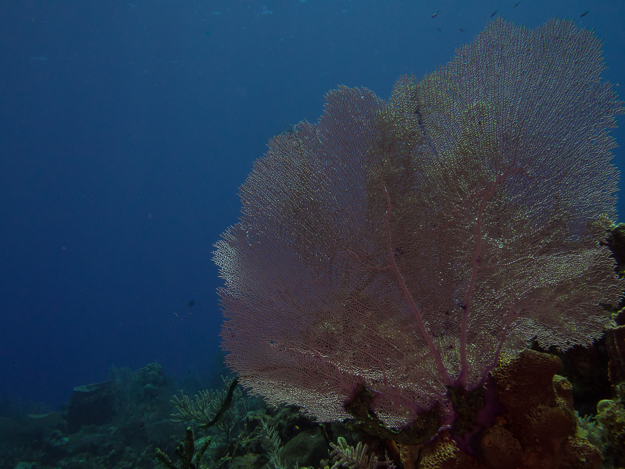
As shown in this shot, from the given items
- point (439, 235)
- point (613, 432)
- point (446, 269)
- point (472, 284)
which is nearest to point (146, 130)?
point (439, 235)

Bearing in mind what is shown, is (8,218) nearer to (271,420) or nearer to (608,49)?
(271,420)

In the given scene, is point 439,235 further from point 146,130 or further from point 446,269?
point 146,130

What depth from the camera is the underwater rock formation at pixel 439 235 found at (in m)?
2.26

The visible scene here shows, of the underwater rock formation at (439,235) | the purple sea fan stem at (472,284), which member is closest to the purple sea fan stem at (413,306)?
the underwater rock formation at (439,235)

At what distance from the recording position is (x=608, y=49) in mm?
59750

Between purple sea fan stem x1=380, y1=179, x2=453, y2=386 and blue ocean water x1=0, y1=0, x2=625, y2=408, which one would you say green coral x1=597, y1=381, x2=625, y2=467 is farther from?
blue ocean water x1=0, y1=0, x2=625, y2=408

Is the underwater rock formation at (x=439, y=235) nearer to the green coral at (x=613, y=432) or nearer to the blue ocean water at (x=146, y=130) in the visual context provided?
the green coral at (x=613, y=432)

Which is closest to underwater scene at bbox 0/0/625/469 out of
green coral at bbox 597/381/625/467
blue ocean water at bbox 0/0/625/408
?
green coral at bbox 597/381/625/467

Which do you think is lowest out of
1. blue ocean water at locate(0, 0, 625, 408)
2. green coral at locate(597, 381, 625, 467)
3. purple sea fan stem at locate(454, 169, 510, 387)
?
green coral at locate(597, 381, 625, 467)

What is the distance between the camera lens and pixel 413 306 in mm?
2299

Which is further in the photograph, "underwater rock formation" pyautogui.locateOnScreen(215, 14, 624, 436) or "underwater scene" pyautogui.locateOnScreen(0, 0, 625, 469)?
"underwater rock formation" pyautogui.locateOnScreen(215, 14, 624, 436)

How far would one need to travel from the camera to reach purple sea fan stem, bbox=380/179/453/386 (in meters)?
2.19

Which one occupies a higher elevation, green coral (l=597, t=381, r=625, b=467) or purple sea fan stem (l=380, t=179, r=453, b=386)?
purple sea fan stem (l=380, t=179, r=453, b=386)

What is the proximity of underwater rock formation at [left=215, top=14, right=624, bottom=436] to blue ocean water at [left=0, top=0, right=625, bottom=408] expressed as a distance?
37692 millimetres
